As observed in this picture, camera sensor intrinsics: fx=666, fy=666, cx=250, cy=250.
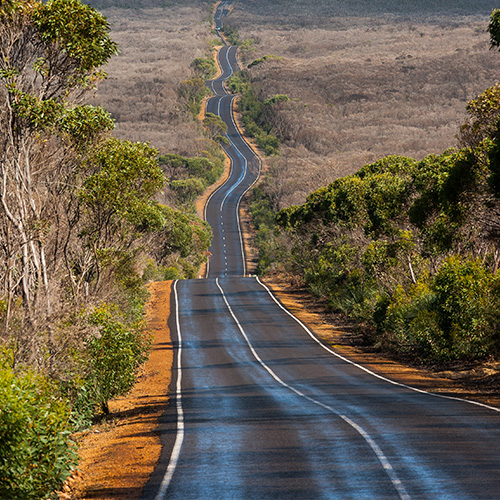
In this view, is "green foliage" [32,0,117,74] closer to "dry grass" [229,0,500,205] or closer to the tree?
the tree

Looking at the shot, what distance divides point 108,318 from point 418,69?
518 feet

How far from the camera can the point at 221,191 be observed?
115812 mm

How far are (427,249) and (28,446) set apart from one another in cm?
2018

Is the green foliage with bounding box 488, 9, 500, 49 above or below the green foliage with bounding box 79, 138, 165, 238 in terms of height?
above

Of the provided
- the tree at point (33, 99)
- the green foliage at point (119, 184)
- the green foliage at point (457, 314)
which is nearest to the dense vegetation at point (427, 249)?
the green foliage at point (457, 314)

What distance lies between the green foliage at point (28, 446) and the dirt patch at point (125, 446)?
47.7 inches

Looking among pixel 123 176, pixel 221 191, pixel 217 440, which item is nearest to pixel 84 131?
pixel 123 176

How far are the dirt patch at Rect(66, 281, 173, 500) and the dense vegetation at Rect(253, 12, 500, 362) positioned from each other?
10.1 m

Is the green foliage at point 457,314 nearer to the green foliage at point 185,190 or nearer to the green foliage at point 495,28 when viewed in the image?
the green foliage at point 495,28

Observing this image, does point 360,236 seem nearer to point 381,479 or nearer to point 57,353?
point 57,353

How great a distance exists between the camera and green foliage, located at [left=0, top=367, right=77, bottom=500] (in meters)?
9.52

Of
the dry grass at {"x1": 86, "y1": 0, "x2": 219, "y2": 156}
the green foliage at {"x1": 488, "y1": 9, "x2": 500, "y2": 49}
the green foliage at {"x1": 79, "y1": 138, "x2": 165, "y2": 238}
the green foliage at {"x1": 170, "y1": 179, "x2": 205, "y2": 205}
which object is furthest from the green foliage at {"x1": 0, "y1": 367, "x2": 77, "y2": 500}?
the dry grass at {"x1": 86, "y1": 0, "x2": 219, "y2": 156}

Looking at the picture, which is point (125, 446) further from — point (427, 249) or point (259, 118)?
point (259, 118)

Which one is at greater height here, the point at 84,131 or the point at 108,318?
the point at 84,131
